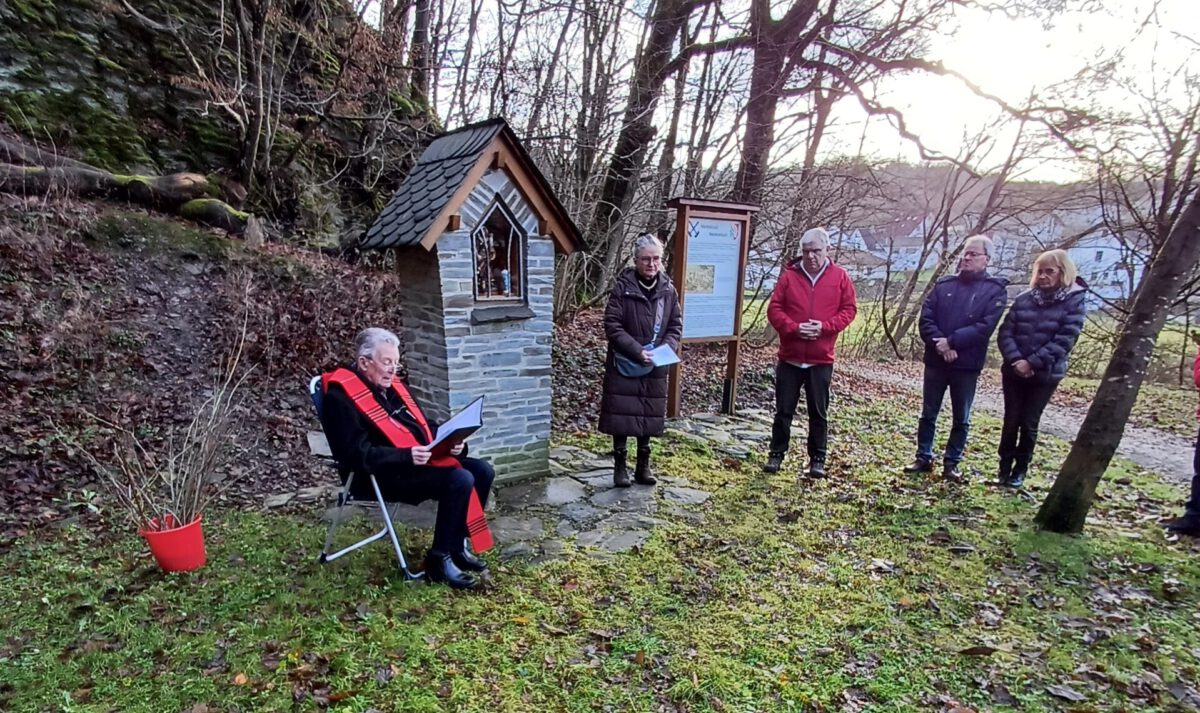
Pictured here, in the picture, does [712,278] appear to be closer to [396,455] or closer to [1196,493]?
[1196,493]

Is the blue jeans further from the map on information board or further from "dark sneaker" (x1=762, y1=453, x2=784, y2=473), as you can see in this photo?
the map on information board

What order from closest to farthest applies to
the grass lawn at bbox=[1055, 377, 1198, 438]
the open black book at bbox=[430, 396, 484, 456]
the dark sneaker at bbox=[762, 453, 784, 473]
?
the open black book at bbox=[430, 396, 484, 456]
the dark sneaker at bbox=[762, 453, 784, 473]
the grass lawn at bbox=[1055, 377, 1198, 438]

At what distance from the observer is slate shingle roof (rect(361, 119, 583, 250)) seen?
3975 millimetres

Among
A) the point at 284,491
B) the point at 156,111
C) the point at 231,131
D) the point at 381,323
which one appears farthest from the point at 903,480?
the point at 156,111

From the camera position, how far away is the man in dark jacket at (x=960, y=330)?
4.53 m

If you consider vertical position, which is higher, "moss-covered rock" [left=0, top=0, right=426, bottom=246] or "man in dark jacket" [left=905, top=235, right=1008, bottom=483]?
"moss-covered rock" [left=0, top=0, right=426, bottom=246]

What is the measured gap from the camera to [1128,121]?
835 cm

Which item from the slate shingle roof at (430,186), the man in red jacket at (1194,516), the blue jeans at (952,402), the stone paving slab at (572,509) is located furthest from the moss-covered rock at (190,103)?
the man in red jacket at (1194,516)

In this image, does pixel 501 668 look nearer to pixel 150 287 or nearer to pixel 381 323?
pixel 381 323

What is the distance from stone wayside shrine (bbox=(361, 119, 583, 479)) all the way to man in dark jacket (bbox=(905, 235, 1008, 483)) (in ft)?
9.43

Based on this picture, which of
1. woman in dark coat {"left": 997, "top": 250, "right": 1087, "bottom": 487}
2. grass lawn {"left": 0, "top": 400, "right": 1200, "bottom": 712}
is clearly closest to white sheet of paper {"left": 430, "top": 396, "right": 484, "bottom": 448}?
grass lawn {"left": 0, "top": 400, "right": 1200, "bottom": 712}

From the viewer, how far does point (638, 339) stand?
454cm

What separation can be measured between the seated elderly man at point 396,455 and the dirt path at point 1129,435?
6.18 m

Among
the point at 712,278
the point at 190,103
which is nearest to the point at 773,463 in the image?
the point at 712,278
